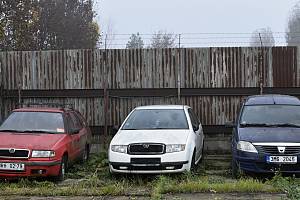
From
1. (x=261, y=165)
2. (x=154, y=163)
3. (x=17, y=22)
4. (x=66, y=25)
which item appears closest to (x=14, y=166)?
(x=154, y=163)

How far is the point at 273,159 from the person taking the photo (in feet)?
30.8

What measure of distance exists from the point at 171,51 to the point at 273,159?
20.6ft

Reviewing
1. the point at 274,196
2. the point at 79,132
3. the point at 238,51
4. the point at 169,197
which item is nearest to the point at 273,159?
the point at 274,196

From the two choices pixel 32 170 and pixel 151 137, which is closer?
pixel 32 170

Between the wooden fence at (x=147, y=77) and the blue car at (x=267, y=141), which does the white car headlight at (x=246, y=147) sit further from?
the wooden fence at (x=147, y=77)

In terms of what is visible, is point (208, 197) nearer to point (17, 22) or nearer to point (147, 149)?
point (147, 149)

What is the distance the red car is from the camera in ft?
31.0

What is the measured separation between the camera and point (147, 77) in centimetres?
1484

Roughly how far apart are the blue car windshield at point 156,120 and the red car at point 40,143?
53.4 inches

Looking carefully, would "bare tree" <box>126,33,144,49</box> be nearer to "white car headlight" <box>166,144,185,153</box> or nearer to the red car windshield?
the red car windshield

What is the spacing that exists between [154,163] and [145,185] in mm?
459

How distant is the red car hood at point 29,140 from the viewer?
9.59 metres

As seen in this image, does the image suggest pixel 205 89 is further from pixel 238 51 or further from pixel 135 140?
pixel 135 140

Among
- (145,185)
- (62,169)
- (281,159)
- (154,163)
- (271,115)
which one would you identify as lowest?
(145,185)
